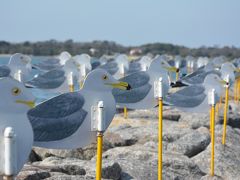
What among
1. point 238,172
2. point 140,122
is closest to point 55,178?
point 238,172

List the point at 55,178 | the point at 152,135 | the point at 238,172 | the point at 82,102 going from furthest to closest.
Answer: the point at 152,135 < the point at 238,172 < the point at 55,178 < the point at 82,102

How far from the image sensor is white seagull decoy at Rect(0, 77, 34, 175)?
5555 millimetres

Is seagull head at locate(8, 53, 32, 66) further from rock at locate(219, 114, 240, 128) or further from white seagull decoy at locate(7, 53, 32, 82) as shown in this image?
rock at locate(219, 114, 240, 128)

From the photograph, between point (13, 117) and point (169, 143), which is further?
point (169, 143)

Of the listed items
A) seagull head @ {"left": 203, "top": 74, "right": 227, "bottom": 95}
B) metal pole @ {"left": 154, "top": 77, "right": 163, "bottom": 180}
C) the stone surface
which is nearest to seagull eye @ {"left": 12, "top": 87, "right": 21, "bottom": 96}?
the stone surface

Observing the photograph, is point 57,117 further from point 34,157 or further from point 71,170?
point 34,157

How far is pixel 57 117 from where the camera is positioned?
678 cm

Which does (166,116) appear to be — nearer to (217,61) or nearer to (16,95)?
(16,95)

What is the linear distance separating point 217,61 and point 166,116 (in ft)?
51.3

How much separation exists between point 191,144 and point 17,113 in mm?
6754

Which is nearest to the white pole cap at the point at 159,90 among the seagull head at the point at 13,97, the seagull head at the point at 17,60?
the seagull head at the point at 13,97

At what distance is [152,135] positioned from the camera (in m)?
12.6

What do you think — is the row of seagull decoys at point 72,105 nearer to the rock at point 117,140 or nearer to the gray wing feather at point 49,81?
the rock at point 117,140

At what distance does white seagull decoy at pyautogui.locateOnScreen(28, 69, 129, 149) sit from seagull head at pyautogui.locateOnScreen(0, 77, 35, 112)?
76 cm
